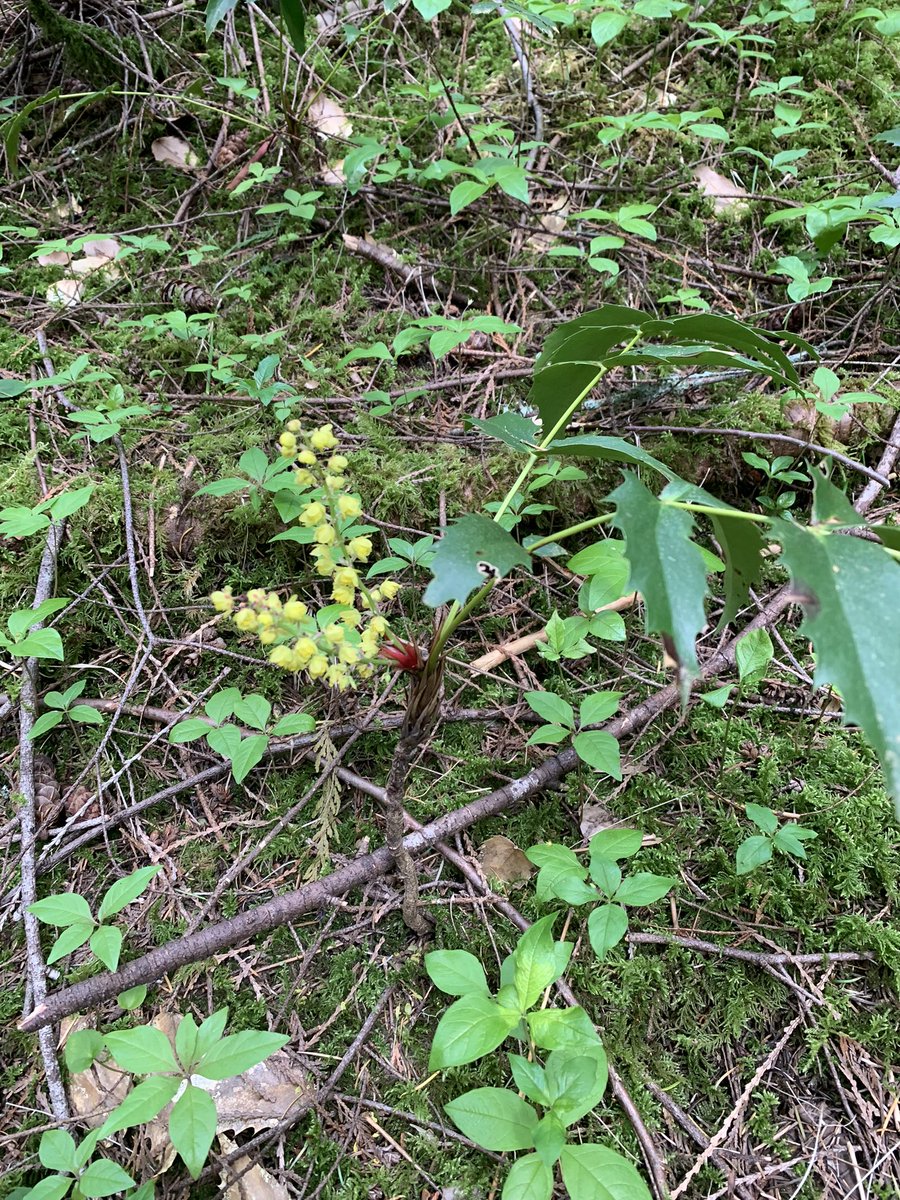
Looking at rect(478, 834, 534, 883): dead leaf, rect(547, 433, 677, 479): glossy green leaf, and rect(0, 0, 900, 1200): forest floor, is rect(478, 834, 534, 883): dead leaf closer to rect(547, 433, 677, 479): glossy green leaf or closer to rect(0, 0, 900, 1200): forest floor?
rect(0, 0, 900, 1200): forest floor

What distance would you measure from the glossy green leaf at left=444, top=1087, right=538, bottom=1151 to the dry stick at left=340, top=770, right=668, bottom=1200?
25cm

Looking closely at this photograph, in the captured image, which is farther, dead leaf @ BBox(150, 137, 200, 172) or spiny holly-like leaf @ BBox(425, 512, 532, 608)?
dead leaf @ BBox(150, 137, 200, 172)

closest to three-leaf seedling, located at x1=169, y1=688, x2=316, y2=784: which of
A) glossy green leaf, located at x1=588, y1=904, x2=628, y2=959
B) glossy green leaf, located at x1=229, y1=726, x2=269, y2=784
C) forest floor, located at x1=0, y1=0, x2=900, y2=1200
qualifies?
glossy green leaf, located at x1=229, y1=726, x2=269, y2=784

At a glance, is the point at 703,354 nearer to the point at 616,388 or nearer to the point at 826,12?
the point at 616,388

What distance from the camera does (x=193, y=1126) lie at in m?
1.11

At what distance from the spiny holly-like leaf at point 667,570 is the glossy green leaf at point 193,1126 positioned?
3.48 feet

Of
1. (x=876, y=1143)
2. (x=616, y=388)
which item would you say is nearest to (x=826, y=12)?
(x=616, y=388)

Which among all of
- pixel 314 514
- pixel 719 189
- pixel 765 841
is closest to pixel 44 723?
pixel 314 514

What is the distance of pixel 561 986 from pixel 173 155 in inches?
150

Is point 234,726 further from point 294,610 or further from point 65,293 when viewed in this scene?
point 65,293

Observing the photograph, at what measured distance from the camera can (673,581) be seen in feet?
3.06

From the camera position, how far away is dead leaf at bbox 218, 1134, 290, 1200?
1258 mm

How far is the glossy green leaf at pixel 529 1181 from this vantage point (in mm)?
1109

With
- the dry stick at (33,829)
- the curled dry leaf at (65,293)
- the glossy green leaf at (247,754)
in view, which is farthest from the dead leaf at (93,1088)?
the curled dry leaf at (65,293)
